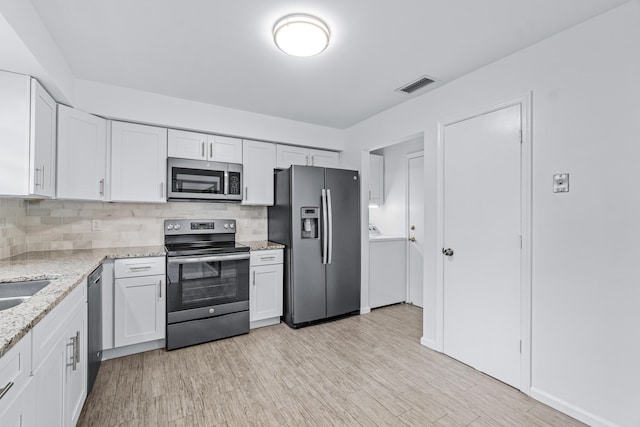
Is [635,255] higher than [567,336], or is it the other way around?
[635,255]

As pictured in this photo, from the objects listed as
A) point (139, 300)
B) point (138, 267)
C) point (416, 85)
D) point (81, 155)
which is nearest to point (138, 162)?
point (81, 155)

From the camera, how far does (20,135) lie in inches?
75.0

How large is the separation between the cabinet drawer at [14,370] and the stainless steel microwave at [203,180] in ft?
7.00

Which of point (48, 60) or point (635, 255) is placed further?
point (48, 60)

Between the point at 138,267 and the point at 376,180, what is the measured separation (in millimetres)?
3219

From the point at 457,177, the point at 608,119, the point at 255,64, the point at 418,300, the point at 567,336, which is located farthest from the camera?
the point at 418,300

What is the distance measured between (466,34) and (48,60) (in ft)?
8.90

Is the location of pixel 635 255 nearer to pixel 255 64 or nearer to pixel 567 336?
pixel 567 336

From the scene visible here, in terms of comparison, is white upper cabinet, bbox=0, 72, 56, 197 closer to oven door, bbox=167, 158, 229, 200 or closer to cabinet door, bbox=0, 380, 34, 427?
oven door, bbox=167, 158, 229, 200

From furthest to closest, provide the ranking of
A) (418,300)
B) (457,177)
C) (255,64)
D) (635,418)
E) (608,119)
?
(418,300), (457,177), (255,64), (608,119), (635,418)

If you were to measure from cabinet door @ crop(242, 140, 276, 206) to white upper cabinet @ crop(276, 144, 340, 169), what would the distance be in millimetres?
108

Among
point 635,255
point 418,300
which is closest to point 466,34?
point 635,255

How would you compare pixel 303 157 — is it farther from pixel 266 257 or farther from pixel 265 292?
pixel 265 292

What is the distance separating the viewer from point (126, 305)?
8.61 feet
